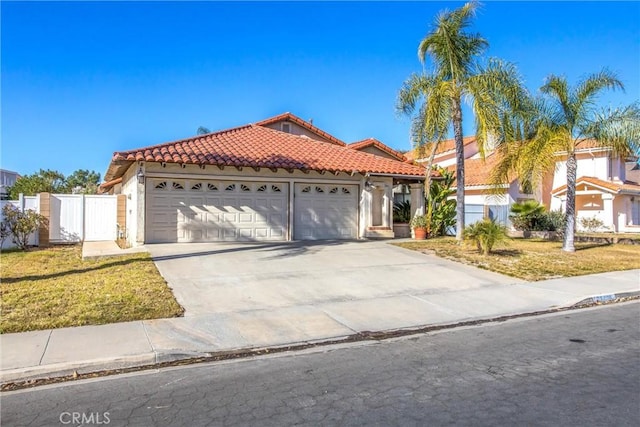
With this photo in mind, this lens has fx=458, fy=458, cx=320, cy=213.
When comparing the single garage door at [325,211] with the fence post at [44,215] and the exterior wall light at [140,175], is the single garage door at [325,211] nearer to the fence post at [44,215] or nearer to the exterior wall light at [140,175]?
the exterior wall light at [140,175]

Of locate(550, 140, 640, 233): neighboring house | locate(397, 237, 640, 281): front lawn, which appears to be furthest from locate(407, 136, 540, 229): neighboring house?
locate(397, 237, 640, 281): front lawn

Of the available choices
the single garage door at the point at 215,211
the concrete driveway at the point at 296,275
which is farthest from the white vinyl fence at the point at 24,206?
the concrete driveway at the point at 296,275

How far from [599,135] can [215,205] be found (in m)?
13.7

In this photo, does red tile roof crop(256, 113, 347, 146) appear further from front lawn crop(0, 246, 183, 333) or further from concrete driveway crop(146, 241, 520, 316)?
front lawn crop(0, 246, 183, 333)

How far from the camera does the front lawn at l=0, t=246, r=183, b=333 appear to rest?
712 centimetres

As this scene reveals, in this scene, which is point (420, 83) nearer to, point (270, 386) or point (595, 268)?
point (595, 268)

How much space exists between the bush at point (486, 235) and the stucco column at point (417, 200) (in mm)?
5147

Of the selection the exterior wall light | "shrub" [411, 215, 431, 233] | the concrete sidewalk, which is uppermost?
the exterior wall light

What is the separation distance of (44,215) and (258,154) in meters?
8.32

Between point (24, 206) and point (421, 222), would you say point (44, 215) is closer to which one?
point (24, 206)

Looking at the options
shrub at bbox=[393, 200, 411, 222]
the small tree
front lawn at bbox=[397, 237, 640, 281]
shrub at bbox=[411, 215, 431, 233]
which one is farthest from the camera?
shrub at bbox=[393, 200, 411, 222]

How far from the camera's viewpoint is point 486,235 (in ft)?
46.8

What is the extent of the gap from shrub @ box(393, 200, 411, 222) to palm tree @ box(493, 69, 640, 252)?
5.34m

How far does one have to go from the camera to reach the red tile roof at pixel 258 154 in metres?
15.4
